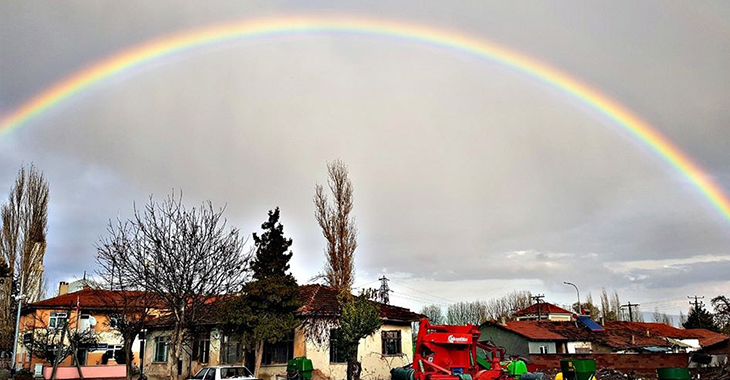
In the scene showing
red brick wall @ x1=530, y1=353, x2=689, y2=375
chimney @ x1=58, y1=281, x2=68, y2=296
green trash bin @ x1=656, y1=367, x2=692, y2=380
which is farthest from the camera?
chimney @ x1=58, y1=281, x2=68, y2=296

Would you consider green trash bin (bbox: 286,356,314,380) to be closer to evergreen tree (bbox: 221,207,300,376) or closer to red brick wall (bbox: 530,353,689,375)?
evergreen tree (bbox: 221,207,300,376)

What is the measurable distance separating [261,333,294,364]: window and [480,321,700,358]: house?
19985 millimetres

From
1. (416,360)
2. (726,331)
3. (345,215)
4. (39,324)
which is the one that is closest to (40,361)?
(39,324)

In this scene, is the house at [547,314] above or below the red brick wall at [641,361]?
above

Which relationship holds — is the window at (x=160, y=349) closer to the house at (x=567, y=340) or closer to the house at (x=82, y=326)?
the house at (x=82, y=326)

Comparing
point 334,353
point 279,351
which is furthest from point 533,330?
point 279,351

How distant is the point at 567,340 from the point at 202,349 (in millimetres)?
28643

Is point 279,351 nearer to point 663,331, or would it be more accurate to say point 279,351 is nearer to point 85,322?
point 85,322

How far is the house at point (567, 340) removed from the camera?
4628cm

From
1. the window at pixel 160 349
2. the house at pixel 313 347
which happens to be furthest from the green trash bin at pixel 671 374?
the window at pixel 160 349

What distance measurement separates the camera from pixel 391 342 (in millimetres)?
34969

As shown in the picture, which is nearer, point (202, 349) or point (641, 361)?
point (641, 361)

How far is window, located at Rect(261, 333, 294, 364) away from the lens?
107ft

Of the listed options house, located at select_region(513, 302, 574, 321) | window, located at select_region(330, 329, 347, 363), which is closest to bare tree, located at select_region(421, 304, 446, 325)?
house, located at select_region(513, 302, 574, 321)
